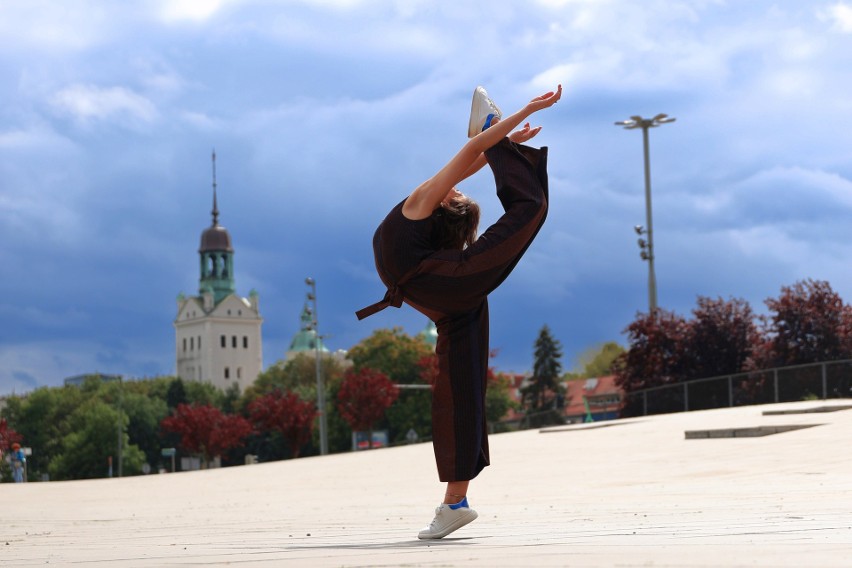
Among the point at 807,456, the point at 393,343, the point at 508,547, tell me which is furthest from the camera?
the point at 393,343

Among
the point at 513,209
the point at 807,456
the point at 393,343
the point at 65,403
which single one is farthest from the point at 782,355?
the point at 65,403

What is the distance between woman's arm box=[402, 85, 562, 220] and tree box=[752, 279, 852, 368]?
97.4 feet

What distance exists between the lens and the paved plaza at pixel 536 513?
13.2 ft

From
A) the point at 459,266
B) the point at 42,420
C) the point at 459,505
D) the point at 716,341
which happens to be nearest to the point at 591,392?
the point at 42,420

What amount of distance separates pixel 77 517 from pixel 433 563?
23.1 feet

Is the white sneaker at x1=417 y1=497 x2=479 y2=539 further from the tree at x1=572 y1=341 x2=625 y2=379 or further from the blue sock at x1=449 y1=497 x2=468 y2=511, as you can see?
the tree at x1=572 y1=341 x2=625 y2=379

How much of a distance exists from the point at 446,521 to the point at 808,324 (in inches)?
1199

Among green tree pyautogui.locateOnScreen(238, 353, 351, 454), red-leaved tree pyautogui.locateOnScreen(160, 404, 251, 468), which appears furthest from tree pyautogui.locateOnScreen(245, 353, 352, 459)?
red-leaved tree pyautogui.locateOnScreen(160, 404, 251, 468)

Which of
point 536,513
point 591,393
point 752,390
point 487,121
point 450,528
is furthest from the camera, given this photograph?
point 591,393

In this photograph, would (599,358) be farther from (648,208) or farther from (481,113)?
(481,113)

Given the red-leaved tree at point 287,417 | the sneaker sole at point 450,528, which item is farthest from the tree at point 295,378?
the sneaker sole at point 450,528

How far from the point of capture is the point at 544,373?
91.4 meters

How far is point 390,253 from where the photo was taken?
5.46m

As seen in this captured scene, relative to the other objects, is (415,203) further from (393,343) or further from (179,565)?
(393,343)
